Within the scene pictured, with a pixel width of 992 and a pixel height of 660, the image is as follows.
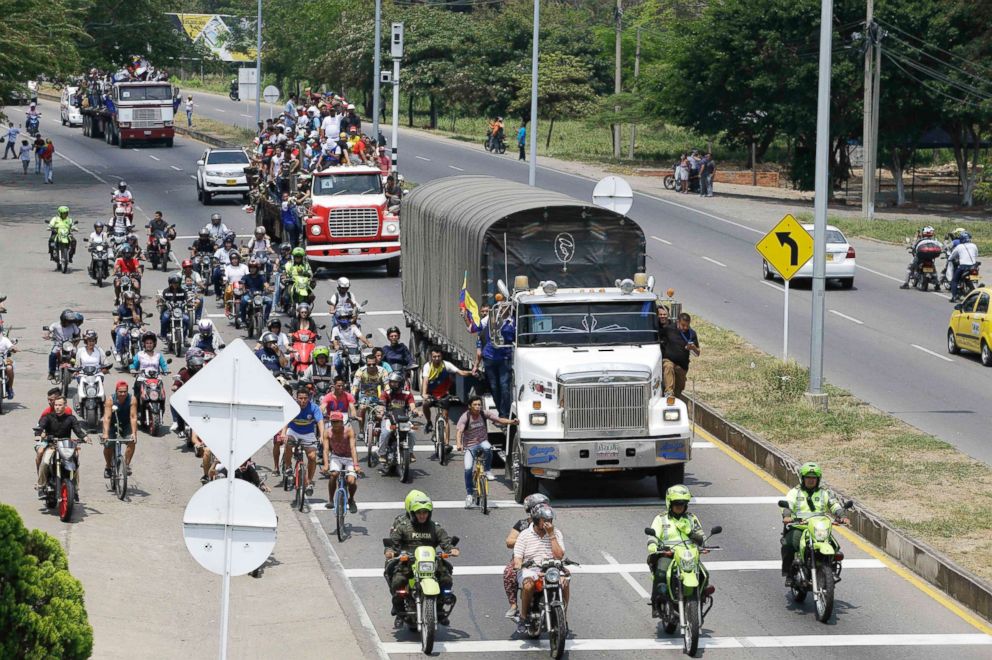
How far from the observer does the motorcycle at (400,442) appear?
73.7 feet

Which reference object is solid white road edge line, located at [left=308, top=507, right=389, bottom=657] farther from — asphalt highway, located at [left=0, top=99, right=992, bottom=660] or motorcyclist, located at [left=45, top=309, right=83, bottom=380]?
motorcyclist, located at [left=45, top=309, right=83, bottom=380]

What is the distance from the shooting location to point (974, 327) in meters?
31.6

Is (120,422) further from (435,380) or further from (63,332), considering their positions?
(63,332)

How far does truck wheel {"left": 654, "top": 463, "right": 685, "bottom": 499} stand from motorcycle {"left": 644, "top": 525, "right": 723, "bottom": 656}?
18.0ft

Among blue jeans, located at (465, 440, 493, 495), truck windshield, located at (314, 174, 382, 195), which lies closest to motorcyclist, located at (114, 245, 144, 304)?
truck windshield, located at (314, 174, 382, 195)

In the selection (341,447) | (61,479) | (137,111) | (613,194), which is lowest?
(61,479)

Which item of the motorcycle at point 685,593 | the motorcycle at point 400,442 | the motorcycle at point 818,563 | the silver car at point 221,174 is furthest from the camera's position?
the silver car at point 221,174

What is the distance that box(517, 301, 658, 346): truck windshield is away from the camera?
2153 centimetres

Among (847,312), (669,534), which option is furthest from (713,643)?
(847,312)

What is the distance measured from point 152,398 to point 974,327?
1601 cm

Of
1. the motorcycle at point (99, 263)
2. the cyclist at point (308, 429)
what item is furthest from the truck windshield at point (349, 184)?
the cyclist at point (308, 429)

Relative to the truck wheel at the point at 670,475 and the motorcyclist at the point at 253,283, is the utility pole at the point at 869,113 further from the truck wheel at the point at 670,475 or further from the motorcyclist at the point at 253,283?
the truck wheel at the point at 670,475

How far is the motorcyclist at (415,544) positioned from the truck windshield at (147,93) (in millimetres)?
56559

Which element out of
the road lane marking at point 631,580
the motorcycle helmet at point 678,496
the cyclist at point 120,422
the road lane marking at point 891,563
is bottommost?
the road lane marking at point 631,580
